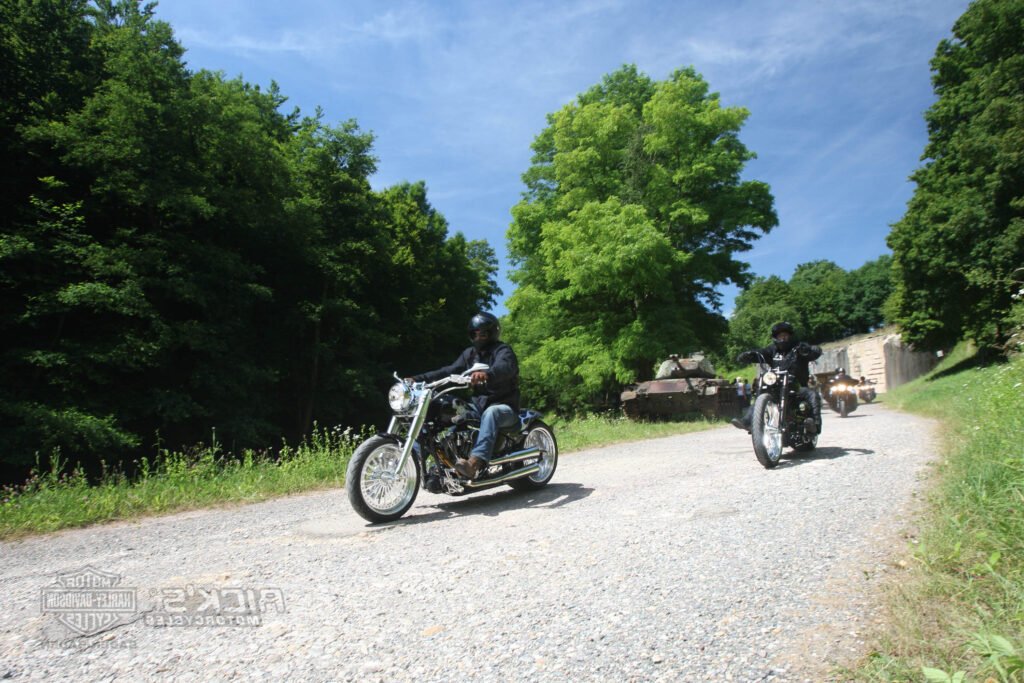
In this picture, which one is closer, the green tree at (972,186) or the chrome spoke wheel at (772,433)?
the chrome spoke wheel at (772,433)

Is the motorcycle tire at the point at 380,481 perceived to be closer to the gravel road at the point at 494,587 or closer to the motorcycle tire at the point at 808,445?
the gravel road at the point at 494,587

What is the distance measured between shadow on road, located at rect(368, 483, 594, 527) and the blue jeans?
455 mm

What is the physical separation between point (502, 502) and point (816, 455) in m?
4.16

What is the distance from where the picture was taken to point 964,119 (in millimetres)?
28406

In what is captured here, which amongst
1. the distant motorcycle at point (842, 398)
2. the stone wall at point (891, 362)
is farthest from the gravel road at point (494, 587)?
the stone wall at point (891, 362)

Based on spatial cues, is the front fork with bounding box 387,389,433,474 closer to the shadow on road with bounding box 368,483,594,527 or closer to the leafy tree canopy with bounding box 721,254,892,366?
the shadow on road with bounding box 368,483,594,527

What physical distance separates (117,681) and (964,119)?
1426 inches

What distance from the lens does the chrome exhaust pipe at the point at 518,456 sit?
5.64 m

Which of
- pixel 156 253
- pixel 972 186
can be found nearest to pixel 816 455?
pixel 156 253

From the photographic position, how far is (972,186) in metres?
25.8

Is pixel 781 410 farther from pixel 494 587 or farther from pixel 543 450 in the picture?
pixel 494 587

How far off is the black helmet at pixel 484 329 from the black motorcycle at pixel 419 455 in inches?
23.7

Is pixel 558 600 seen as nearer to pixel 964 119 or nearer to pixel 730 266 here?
pixel 730 266

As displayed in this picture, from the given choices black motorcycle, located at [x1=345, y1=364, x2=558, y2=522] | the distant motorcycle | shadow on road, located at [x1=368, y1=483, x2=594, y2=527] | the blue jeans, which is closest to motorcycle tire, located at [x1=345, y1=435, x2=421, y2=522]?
black motorcycle, located at [x1=345, y1=364, x2=558, y2=522]
